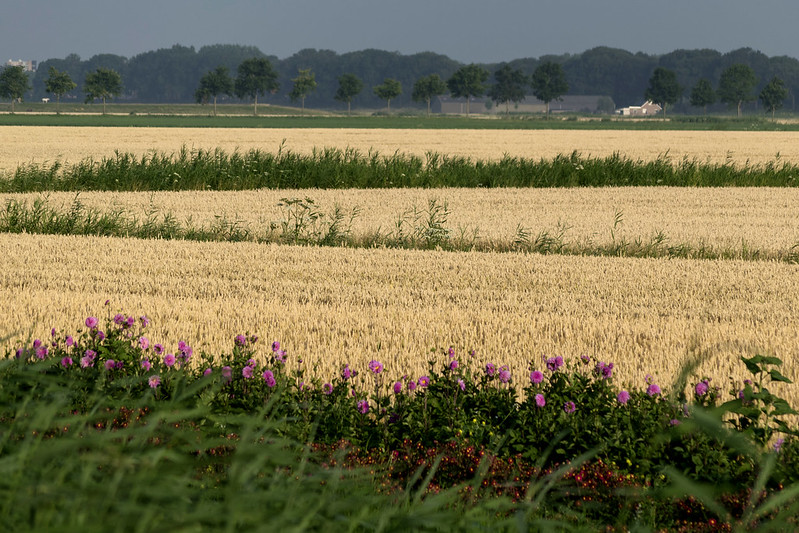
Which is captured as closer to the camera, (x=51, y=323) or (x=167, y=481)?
(x=167, y=481)

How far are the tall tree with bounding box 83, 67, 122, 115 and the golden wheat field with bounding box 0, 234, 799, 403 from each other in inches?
6110

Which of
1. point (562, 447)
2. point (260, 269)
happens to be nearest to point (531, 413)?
point (562, 447)

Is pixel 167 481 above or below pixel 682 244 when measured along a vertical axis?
above

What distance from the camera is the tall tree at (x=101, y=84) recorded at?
160 metres

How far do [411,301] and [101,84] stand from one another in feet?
542

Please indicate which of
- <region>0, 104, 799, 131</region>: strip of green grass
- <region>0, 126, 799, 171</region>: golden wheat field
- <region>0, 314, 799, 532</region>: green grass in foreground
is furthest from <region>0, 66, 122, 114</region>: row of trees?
<region>0, 314, 799, 532</region>: green grass in foreground

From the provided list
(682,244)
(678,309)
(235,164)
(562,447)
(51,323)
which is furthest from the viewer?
(235,164)

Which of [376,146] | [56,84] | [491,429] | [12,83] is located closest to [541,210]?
[491,429]

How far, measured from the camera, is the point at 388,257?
14008 mm

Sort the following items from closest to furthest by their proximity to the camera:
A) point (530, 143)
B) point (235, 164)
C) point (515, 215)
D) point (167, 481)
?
point (167, 481) → point (515, 215) → point (235, 164) → point (530, 143)

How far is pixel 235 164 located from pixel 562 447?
22478 millimetres

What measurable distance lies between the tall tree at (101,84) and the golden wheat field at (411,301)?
155196 millimetres

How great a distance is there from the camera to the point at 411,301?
10523mm

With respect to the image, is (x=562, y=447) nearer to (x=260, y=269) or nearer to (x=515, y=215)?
Result: (x=260, y=269)
